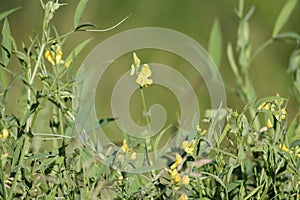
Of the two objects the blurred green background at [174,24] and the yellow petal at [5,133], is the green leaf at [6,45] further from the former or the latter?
the blurred green background at [174,24]

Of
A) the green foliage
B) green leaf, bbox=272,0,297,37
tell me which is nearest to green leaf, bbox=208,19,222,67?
green leaf, bbox=272,0,297,37

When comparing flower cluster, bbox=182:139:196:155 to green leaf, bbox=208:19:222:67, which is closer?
flower cluster, bbox=182:139:196:155

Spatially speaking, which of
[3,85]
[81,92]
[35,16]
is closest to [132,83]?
[81,92]

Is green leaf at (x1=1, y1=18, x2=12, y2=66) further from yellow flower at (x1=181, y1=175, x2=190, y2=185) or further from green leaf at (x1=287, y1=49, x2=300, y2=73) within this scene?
green leaf at (x1=287, y1=49, x2=300, y2=73)

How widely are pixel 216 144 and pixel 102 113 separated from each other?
3.64 feet

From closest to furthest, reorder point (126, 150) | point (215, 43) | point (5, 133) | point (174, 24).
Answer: point (5, 133) < point (126, 150) < point (215, 43) < point (174, 24)

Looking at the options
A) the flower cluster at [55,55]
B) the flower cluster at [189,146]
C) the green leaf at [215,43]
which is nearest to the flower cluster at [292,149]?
the flower cluster at [189,146]

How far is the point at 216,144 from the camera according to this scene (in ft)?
3.18

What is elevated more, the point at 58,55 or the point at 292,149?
the point at 58,55

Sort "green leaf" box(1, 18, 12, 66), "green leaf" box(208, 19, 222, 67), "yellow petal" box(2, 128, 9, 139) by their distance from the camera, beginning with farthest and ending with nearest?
"green leaf" box(208, 19, 222, 67)
"green leaf" box(1, 18, 12, 66)
"yellow petal" box(2, 128, 9, 139)

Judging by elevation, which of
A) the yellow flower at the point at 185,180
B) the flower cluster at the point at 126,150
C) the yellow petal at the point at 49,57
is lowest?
the yellow flower at the point at 185,180

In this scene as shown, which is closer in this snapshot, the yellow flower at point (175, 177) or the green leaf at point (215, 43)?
the yellow flower at point (175, 177)

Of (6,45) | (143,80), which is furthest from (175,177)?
(6,45)

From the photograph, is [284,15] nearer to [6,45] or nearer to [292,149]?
[292,149]
